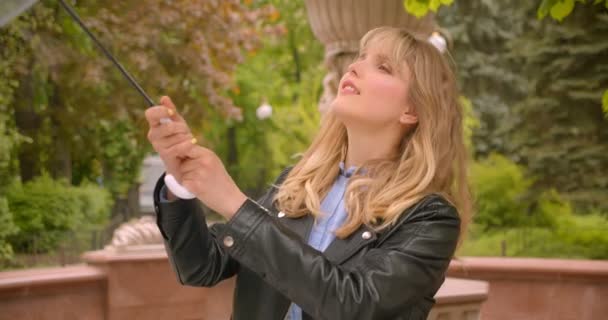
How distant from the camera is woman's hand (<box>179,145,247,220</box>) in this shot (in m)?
1.65

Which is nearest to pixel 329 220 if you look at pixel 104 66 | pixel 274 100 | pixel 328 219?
pixel 328 219

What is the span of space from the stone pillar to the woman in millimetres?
3266

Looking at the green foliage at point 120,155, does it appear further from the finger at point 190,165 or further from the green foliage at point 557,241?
the finger at point 190,165

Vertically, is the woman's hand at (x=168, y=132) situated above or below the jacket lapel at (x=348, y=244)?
above

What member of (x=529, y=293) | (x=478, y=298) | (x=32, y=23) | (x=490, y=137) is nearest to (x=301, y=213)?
(x=478, y=298)

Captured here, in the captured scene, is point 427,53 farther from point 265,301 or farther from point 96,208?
point 96,208

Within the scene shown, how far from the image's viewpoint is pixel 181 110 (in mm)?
13883

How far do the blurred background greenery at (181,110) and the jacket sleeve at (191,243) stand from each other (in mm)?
9698

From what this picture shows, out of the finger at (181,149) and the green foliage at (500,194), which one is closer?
the finger at (181,149)

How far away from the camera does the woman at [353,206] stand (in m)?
1.66

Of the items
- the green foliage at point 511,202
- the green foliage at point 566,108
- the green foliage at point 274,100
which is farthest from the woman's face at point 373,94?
the green foliage at point 274,100

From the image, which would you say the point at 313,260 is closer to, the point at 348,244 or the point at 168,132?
the point at 348,244

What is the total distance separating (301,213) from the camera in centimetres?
200

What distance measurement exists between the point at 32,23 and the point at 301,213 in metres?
10.1
